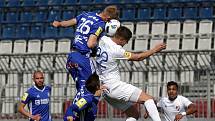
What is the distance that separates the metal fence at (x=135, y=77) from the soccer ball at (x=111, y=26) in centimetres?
660

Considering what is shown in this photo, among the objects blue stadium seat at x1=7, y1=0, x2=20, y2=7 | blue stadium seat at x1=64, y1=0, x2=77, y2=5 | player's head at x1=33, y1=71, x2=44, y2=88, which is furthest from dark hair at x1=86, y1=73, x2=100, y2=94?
blue stadium seat at x1=7, y1=0, x2=20, y2=7

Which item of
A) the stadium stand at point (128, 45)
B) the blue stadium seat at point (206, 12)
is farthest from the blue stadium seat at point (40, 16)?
the blue stadium seat at point (206, 12)

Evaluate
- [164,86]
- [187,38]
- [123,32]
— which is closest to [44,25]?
[187,38]

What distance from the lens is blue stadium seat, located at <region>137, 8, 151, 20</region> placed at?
2195 centimetres

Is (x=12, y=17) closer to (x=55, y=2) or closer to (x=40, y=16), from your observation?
(x=40, y=16)

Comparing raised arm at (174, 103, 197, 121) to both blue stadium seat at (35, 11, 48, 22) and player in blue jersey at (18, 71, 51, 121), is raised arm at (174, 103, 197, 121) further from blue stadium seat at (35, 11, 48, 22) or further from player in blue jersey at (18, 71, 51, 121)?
blue stadium seat at (35, 11, 48, 22)

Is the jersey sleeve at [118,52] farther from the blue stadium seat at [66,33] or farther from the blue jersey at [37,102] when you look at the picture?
the blue stadium seat at [66,33]

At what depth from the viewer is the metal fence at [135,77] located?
16516 millimetres

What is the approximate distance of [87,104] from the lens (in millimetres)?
8758

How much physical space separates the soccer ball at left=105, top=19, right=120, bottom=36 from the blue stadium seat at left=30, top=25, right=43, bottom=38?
12821 millimetres

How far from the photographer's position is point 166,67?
16.8 metres

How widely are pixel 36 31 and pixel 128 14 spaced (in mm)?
3057

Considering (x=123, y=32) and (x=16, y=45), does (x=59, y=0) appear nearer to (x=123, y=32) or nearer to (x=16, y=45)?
(x=16, y=45)

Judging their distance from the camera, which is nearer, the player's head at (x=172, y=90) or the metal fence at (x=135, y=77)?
the player's head at (x=172, y=90)
